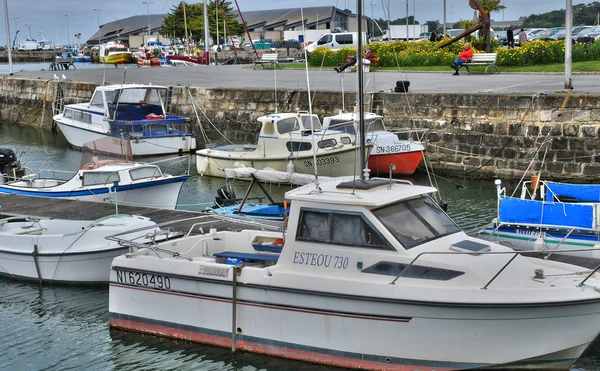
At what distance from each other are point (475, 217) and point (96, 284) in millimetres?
8901

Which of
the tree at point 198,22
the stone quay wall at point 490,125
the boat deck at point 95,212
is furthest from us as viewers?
the tree at point 198,22

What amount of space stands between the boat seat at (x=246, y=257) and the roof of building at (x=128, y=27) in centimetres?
11046

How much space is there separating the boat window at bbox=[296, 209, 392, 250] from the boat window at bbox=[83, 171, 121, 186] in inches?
378

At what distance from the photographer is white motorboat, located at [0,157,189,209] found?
19.0 m

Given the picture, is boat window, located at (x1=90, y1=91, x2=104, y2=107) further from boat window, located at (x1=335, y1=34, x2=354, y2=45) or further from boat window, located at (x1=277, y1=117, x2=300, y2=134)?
boat window, located at (x1=335, y1=34, x2=354, y2=45)

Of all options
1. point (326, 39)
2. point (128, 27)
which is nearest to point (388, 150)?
point (326, 39)

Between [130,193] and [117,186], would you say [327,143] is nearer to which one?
[130,193]

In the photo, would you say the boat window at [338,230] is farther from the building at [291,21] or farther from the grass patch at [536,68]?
the building at [291,21]

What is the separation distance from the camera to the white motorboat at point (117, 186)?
749 inches

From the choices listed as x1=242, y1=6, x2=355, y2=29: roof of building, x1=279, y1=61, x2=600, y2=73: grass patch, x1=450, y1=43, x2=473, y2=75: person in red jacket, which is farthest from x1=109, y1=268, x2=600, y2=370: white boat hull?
x1=242, y1=6, x2=355, y2=29: roof of building

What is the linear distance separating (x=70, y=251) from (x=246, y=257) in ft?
13.0

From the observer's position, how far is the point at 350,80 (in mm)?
33406

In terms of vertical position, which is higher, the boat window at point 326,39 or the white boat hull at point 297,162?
the boat window at point 326,39

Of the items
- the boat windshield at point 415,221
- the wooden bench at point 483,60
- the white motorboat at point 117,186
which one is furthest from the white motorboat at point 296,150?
the boat windshield at point 415,221
